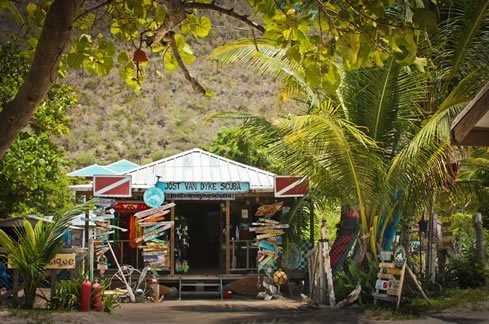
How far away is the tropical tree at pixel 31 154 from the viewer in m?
13.8

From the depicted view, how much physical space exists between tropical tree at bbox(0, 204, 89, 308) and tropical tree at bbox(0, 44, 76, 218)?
77.7 inches

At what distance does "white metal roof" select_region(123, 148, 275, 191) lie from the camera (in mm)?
17328

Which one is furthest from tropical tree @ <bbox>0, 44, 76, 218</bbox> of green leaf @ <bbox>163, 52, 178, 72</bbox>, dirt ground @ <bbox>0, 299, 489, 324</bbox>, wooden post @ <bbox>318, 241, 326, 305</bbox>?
green leaf @ <bbox>163, 52, 178, 72</bbox>

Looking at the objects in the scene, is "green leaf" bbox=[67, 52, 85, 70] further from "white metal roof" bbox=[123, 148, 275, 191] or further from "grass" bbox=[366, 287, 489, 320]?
"white metal roof" bbox=[123, 148, 275, 191]

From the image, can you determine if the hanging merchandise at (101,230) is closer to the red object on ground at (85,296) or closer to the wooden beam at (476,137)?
the red object on ground at (85,296)

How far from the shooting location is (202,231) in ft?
72.3

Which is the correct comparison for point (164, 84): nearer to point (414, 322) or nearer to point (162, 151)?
point (162, 151)

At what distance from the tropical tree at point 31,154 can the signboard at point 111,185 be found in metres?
0.76

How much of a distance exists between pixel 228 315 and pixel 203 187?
4.61 meters

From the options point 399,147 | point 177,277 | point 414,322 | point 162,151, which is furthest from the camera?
point 162,151

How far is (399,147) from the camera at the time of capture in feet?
44.3

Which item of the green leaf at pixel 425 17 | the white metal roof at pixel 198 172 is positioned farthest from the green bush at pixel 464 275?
the green leaf at pixel 425 17

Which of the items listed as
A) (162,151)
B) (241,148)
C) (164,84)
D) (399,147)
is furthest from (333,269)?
(164,84)

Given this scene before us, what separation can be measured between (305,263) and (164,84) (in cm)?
3731
